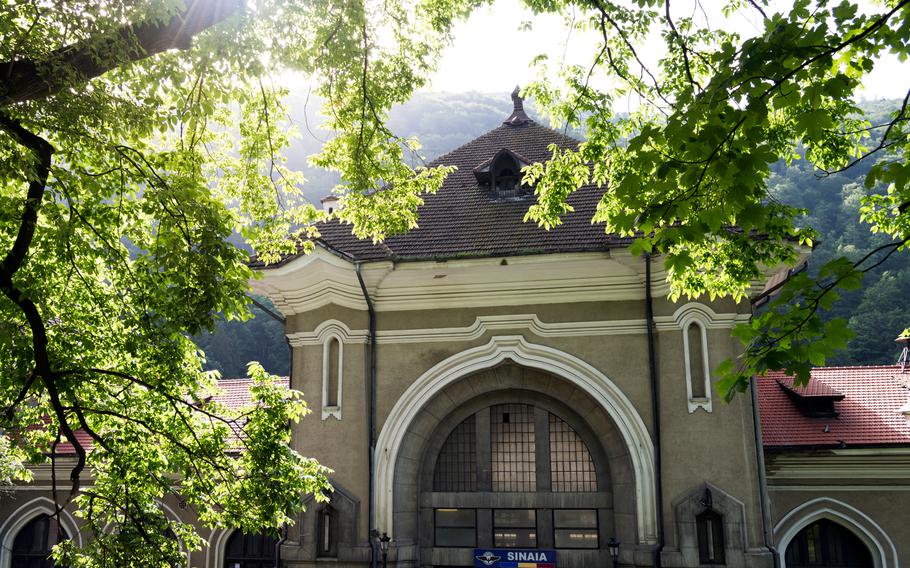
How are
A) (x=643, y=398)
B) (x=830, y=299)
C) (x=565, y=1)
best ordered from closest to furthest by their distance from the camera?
(x=830, y=299) < (x=565, y=1) < (x=643, y=398)

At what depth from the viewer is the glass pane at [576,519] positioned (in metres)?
13.8

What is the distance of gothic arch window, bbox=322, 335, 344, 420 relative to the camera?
46.8 feet

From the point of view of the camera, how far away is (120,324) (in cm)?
998

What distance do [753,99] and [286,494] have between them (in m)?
7.04

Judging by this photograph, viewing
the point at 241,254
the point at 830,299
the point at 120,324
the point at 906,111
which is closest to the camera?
the point at 830,299

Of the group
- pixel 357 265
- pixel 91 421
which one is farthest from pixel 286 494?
pixel 357 265

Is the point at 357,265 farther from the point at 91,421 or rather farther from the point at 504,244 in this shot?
the point at 91,421

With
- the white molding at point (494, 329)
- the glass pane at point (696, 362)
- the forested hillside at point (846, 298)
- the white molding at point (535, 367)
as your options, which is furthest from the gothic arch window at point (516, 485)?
the forested hillside at point (846, 298)

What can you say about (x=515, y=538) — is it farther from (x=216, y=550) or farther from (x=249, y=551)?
(x=216, y=550)

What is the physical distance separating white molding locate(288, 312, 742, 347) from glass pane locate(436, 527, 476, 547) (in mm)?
3331

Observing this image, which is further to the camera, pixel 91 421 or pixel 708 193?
pixel 91 421

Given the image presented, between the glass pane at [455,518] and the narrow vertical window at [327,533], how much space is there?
72.6 inches

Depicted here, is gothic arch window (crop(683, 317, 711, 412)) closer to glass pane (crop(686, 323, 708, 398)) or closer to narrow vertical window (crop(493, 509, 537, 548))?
glass pane (crop(686, 323, 708, 398))

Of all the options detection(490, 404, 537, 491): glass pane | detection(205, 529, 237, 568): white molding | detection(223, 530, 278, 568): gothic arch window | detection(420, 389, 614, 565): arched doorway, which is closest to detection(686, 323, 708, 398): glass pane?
detection(420, 389, 614, 565): arched doorway
